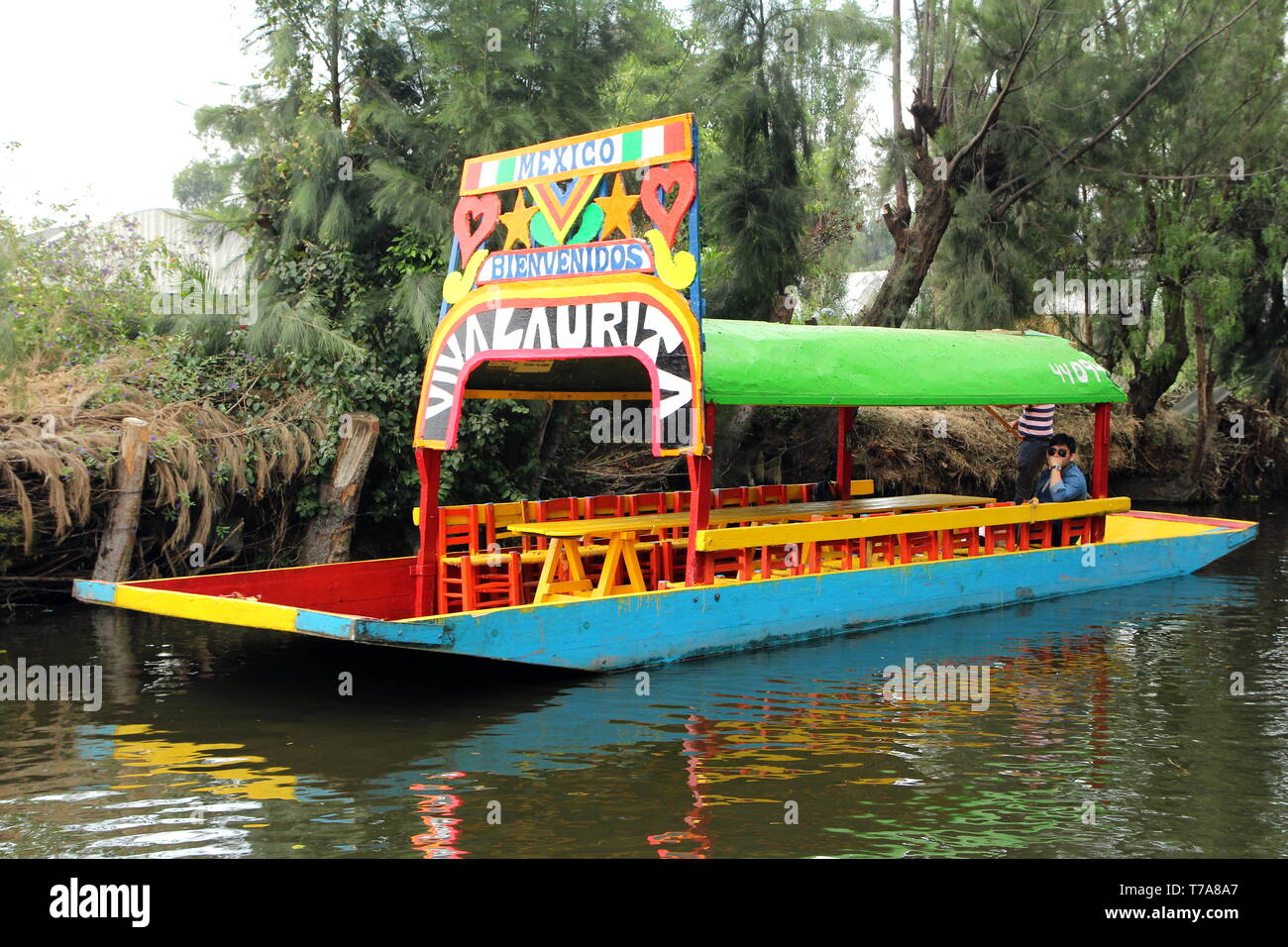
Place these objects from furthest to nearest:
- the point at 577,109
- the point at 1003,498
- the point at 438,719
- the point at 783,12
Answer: the point at 1003,498 < the point at 783,12 < the point at 577,109 < the point at 438,719

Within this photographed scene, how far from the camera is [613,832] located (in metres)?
6.20

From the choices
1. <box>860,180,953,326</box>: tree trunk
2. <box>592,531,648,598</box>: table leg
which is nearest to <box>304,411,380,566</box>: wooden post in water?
<box>592,531,648,598</box>: table leg

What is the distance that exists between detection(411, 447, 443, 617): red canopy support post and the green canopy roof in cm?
254

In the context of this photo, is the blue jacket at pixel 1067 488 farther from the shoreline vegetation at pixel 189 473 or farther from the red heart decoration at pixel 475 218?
the red heart decoration at pixel 475 218

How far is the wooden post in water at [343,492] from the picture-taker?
43.3 feet

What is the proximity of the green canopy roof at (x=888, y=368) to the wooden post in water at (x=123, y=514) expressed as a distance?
5.63 m

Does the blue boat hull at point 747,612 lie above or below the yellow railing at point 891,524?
below

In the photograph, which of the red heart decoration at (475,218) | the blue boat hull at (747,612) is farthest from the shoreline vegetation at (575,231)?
the blue boat hull at (747,612)

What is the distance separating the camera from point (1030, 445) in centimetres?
1417

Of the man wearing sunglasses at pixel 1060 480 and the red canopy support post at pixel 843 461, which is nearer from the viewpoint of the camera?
the man wearing sunglasses at pixel 1060 480

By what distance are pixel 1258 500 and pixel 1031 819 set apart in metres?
20.4
